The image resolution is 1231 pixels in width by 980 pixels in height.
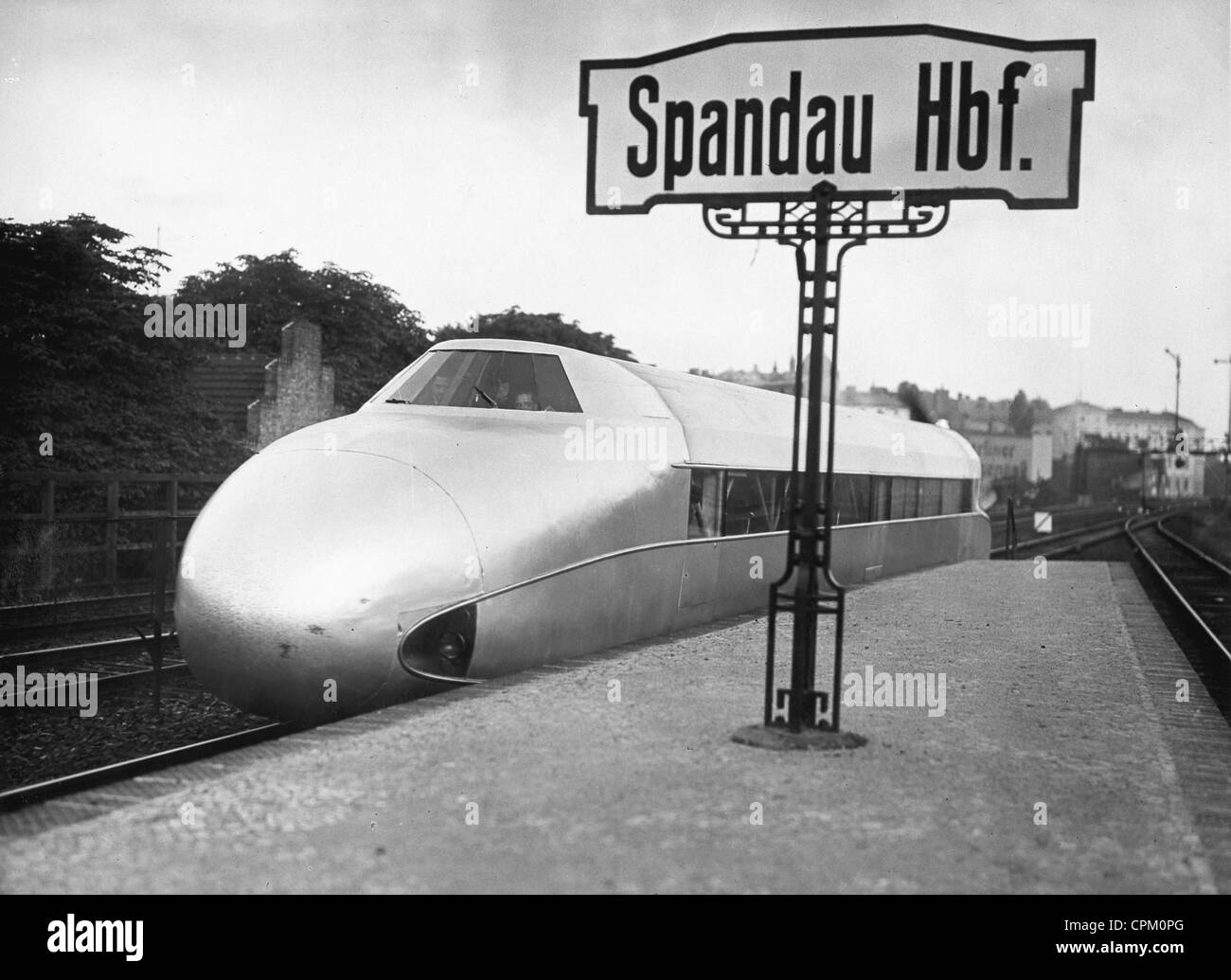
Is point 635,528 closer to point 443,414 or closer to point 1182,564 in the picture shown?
point 443,414

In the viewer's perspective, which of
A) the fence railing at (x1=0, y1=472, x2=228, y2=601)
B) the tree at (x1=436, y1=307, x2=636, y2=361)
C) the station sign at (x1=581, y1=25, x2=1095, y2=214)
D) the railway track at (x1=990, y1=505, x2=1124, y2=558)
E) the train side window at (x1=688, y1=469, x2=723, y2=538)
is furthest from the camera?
the tree at (x1=436, y1=307, x2=636, y2=361)

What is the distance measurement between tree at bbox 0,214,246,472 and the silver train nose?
51.1 ft

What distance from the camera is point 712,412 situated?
1154 centimetres

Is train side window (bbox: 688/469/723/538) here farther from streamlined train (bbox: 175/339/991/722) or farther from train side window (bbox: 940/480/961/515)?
train side window (bbox: 940/480/961/515)

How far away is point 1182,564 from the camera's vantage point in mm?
32375

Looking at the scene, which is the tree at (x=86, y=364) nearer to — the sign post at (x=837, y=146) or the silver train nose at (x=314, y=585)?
the silver train nose at (x=314, y=585)

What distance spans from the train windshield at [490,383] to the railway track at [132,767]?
8.59 ft

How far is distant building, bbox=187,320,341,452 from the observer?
27906 millimetres

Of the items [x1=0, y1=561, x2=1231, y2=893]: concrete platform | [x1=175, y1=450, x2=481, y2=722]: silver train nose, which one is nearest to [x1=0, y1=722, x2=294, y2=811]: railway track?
[x1=175, y1=450, x2=481, y2=722]: silver train nose

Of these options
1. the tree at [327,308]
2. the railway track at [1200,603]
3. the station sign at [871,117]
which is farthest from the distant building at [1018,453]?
the station sign at [871,117]

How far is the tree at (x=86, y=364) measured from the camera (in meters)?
21.7

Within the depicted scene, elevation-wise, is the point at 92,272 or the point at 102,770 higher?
the point at 92,272
